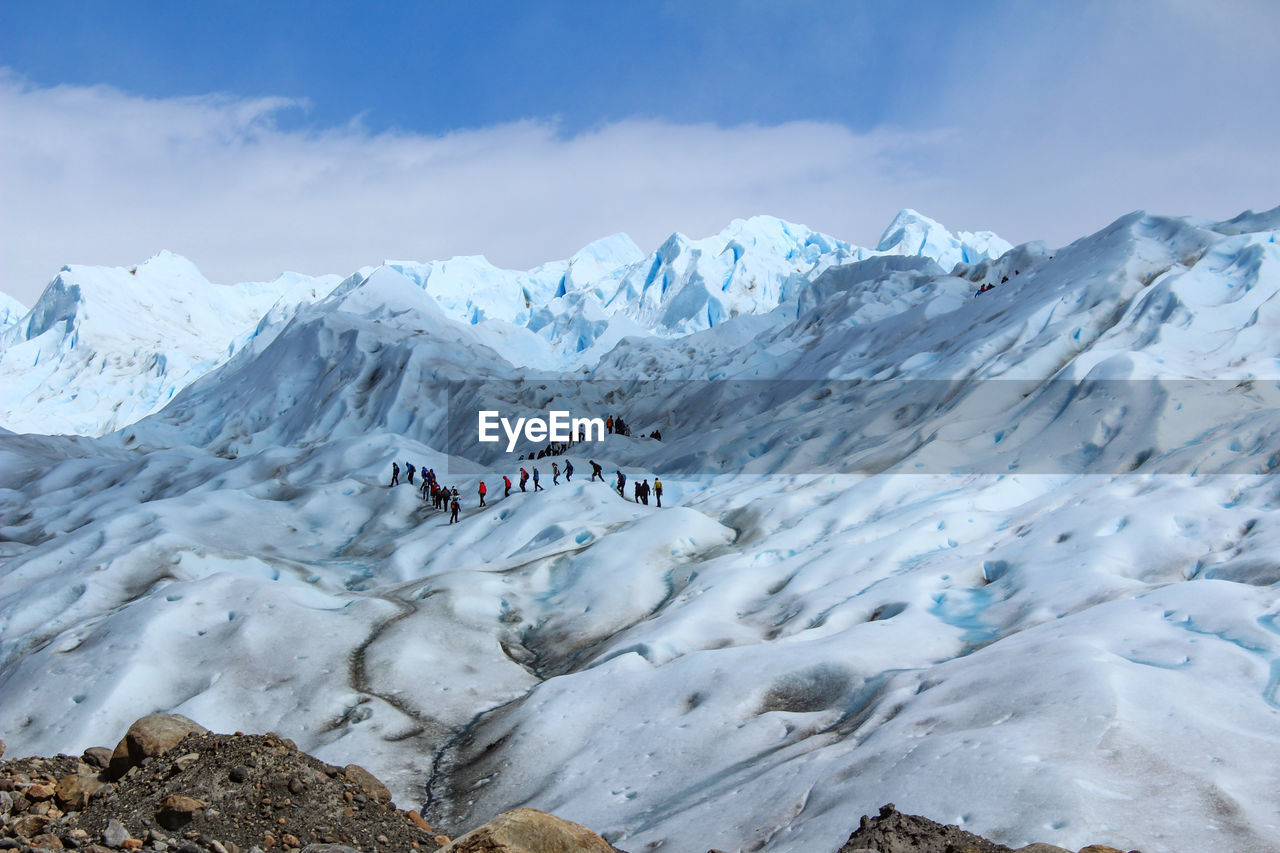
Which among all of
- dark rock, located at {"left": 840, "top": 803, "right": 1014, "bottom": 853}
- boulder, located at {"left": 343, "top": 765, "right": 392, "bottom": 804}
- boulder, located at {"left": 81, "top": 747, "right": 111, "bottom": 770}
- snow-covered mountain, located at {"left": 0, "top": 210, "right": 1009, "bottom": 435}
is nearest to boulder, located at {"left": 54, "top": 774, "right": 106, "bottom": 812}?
boulder, located at {"left": 81, "top": 747, "right": 111, "bottom": 770}

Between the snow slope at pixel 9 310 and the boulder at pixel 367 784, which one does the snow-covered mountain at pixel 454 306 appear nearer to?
the snow slope at pixel 9 310

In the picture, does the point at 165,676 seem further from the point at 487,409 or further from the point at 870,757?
the point at 487,409

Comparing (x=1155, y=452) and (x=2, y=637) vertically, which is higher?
(x=1155, y=452)

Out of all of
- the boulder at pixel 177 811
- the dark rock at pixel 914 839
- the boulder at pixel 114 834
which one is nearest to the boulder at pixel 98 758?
the boulder at pixel 177 811

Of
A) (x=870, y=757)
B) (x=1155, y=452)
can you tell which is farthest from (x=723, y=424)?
(x=870, y=757)

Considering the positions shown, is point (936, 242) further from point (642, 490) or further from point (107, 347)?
point (107, 347)
